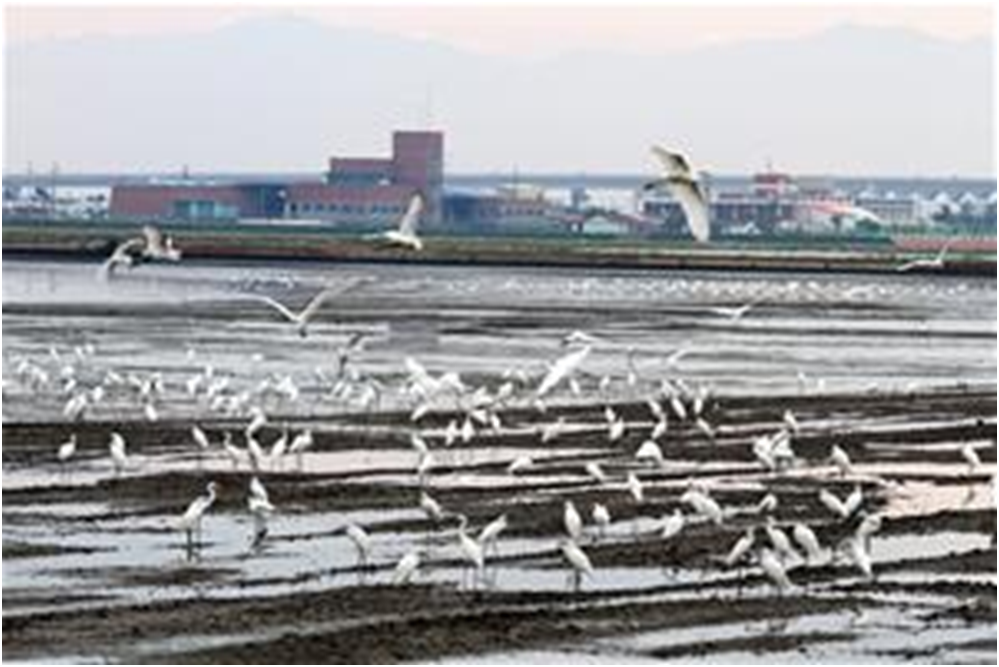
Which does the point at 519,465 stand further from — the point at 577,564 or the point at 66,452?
the point at 577,564

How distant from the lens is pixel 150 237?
19.8 meters

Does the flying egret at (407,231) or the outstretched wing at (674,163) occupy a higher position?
the outstretched wing at (674,163)

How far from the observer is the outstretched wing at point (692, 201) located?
14.8m

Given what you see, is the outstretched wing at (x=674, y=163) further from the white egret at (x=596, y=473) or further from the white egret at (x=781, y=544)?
the white egret at (x=596, y=473)

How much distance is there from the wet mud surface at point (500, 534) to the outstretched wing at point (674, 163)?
106 inches

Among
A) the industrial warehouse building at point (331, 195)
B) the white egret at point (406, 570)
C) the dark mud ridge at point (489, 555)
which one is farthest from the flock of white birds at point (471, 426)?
the industrial warehouse building at point (331, 195)

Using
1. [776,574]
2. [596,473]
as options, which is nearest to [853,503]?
[596,473]

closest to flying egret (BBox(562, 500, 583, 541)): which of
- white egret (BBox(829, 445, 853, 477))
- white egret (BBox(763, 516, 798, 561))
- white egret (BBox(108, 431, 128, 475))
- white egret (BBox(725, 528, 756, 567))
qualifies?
white egret (BBox(725, 528, 756, 567))

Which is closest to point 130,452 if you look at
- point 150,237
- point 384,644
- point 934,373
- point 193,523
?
point 150,237

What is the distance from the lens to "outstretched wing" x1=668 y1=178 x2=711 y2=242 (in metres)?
14.8

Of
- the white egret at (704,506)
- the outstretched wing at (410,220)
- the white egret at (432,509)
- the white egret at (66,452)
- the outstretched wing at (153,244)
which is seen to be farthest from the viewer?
the white egret at (66,452)

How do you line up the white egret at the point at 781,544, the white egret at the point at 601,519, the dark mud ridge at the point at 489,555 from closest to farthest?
the dark mud ridge at the point at 489,555, the white egret at the point at 781,544, the white egret at the point at 601,519

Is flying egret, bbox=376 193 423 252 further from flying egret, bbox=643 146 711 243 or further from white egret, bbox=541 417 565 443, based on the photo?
flying egret, bbox=643 146 711 243

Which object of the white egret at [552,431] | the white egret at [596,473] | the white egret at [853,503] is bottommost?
the white egret at [552,431]
